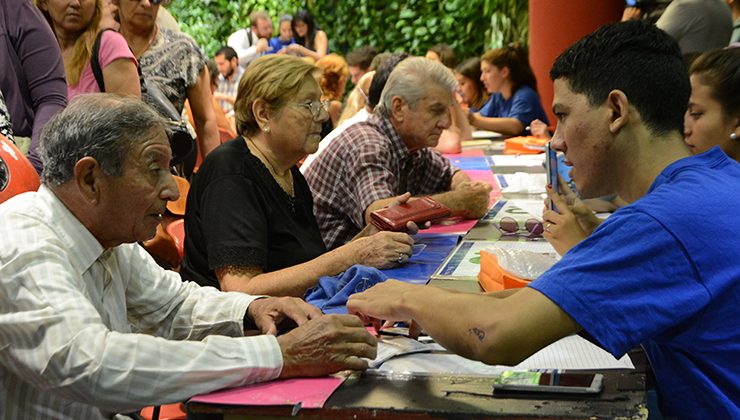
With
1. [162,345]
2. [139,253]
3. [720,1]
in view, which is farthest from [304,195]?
[720,1]

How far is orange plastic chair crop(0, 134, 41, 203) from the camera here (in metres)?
2.31

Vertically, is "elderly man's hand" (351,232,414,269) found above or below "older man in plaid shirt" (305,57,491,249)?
above

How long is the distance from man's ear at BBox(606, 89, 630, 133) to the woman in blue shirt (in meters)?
5.56

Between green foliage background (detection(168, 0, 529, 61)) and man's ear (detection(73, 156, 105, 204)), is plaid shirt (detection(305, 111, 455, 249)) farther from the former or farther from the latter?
green foliage background (detection(168, 0, 529, 61))

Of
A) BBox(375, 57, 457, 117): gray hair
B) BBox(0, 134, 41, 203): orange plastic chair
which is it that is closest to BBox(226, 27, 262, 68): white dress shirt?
BBox(375, 57, 457, 117): gray hair

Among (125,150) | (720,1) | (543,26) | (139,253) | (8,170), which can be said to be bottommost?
(543,26)

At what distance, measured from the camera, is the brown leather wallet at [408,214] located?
3.24 metres

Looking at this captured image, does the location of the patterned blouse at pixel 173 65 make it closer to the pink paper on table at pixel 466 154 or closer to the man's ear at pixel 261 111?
the man's ear at pixel 261 111

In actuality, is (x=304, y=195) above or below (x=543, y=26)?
above

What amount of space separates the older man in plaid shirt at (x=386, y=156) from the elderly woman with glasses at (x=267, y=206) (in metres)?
0.43

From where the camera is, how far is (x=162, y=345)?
1688 millimetres

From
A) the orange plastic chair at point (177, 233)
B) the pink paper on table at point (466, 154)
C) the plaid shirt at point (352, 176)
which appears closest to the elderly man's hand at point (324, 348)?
the plaid shirt at point (352, 176)

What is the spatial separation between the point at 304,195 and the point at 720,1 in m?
3.00

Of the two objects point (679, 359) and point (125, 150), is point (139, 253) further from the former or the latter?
point (679, 359)
